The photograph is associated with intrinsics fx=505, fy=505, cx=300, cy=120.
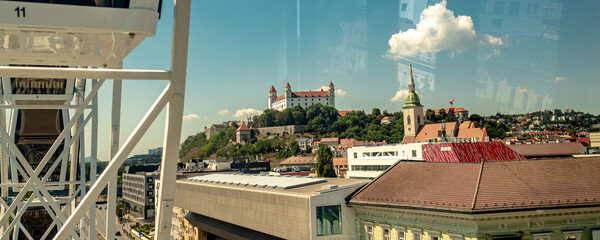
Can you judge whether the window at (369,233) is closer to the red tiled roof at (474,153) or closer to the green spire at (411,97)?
the red tiled roof at (474,153)

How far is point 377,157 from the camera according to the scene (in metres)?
43.8

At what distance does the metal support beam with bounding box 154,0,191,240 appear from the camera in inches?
136

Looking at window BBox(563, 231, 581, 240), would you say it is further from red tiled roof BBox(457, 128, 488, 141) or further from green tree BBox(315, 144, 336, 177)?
red tiled roof BBox(457, 128, 488, 141)

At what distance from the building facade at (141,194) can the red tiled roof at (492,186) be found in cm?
5767

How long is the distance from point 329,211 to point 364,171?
24.2m

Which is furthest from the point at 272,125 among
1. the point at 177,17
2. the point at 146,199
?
the point at 177,17

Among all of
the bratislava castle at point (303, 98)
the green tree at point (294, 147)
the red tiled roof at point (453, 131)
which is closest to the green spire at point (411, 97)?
the red tiled roof at point (453, 131)

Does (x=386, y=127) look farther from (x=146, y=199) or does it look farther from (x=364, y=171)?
(x=364, y=171)

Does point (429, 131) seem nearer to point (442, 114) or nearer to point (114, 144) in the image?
point (442, 114)

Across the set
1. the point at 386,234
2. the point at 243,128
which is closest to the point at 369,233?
the point at 386,234

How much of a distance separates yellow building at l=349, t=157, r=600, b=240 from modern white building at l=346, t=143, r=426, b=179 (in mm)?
19306

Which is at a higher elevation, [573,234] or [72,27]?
[72,27]

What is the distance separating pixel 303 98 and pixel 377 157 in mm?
110363

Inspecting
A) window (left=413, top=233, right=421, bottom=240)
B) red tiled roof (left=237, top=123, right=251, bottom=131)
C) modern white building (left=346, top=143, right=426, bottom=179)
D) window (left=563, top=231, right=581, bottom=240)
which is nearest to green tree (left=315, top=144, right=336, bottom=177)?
modern white building (left=346, top=143, right=426, bottom=179)
